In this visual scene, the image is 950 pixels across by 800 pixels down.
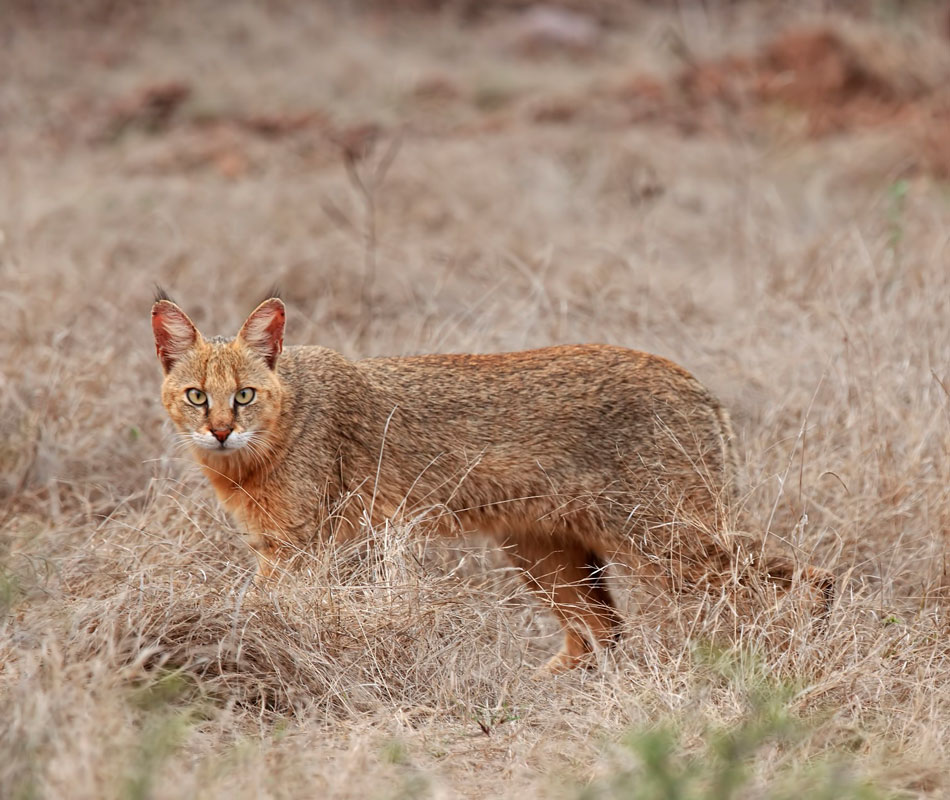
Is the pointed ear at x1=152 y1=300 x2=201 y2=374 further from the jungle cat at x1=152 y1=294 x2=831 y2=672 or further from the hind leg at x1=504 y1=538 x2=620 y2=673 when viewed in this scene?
the hind leg at x1=504 y1=538 x2=620 y2=673

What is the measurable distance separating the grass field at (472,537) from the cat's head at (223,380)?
0.41m

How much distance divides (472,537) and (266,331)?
1.22 metres

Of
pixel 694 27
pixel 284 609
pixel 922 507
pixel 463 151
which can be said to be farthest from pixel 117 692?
pixel 694 27

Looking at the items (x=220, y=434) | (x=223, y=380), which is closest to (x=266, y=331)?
(x=223, y=380)

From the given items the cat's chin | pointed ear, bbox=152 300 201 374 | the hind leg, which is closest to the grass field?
the hind leg

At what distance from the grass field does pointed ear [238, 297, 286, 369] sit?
0.64 m

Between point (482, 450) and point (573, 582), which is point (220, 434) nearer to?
point (482, 450)

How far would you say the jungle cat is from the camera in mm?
4559

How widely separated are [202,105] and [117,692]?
495 inches

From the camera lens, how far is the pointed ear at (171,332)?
453cm

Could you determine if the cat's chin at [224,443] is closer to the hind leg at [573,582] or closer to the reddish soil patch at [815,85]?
the hind leg at [573,582]

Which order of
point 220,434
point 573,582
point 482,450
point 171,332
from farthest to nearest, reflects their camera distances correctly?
point 573,582, point 482,450, point 171,332, point 220,434

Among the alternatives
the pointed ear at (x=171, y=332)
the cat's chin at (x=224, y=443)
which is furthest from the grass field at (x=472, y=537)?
the pointed ear at (x=171, y=332)

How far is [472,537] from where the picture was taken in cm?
518
